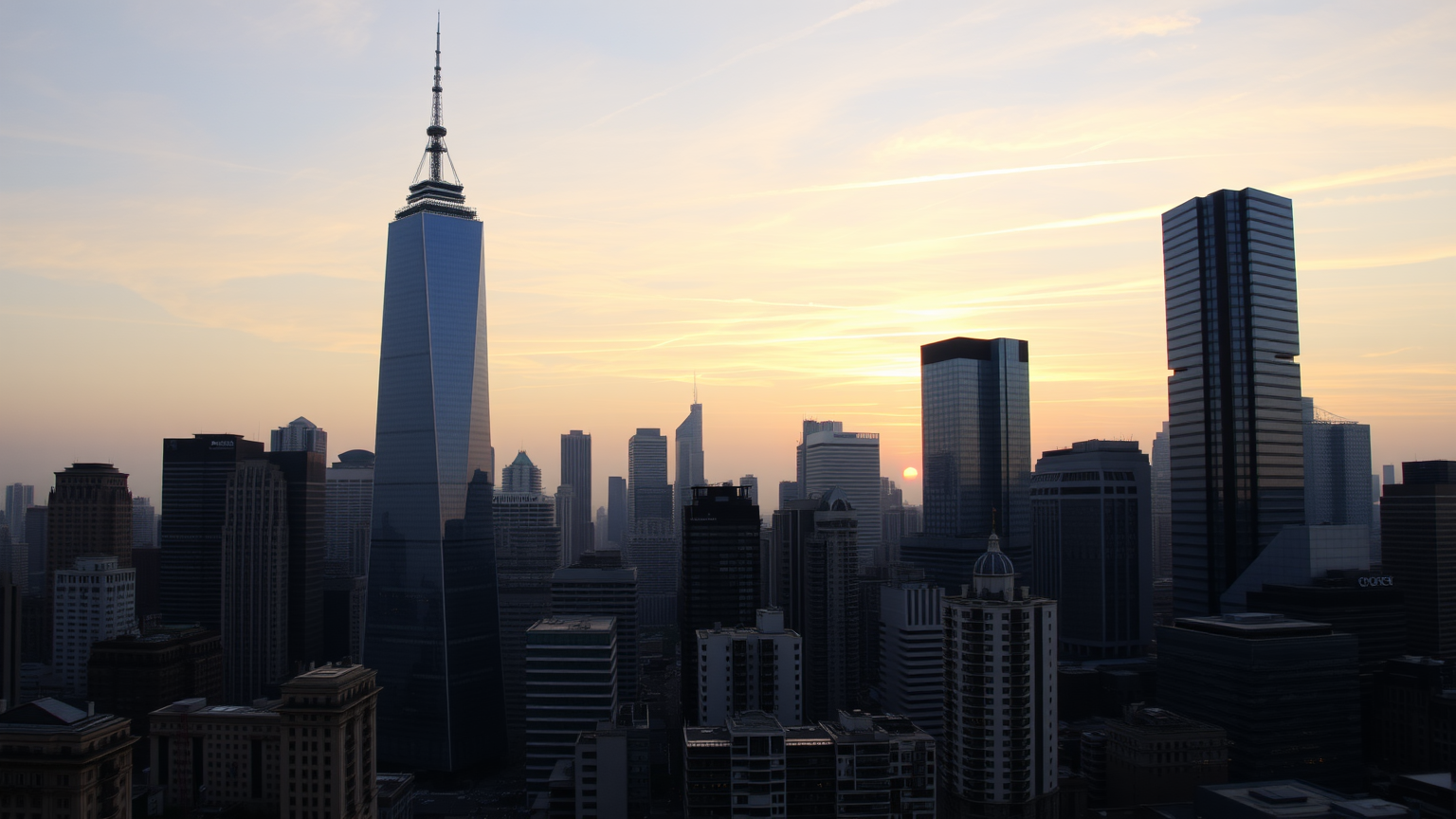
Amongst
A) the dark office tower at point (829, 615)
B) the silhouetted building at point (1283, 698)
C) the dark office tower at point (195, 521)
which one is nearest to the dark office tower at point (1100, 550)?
the dark office tower at point (829, 615)

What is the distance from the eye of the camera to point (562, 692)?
372 feet

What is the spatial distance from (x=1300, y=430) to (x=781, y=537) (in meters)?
88.4

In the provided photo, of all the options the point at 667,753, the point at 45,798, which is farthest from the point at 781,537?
the point at 45,798

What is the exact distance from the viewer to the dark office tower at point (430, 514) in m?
139

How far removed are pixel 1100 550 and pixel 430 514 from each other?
124 metres

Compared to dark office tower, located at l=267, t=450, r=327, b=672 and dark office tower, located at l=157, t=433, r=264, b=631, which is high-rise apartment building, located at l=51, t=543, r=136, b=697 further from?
dark office tower, located at l=267, t=450, r=327, b=672

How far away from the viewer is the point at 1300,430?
434ft

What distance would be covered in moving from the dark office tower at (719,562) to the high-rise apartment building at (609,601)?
357 inches

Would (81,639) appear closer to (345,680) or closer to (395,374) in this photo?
(395,374)

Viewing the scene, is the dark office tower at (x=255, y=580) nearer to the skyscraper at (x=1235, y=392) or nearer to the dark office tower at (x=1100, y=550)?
the dark office tower at (x=1100, y=550)

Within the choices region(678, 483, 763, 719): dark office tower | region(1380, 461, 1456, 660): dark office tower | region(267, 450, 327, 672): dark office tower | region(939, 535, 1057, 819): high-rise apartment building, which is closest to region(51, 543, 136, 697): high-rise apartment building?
region(267, 450, 327, 672): dark office tower

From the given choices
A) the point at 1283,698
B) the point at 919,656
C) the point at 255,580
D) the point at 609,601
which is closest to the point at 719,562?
the point at 609,601

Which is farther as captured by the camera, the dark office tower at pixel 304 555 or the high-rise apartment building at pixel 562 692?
the dark office tower at pixel 304 555

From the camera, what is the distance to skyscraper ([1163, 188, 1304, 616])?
128250 mm
